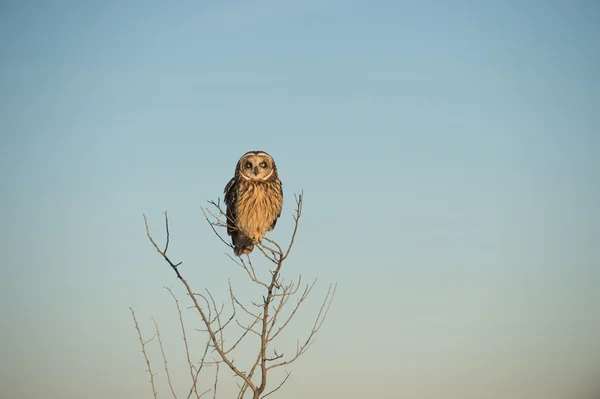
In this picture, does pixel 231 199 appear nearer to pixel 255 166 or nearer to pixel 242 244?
pixel 255 166

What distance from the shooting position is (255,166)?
10.2 metres

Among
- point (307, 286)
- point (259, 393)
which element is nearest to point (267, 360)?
point (259, 393)

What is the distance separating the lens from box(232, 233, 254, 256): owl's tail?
1024 centimetres

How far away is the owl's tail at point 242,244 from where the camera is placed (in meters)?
10.2

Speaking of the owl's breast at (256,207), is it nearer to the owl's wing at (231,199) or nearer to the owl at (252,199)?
the owl at (252,199)

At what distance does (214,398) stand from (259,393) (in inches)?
24.8

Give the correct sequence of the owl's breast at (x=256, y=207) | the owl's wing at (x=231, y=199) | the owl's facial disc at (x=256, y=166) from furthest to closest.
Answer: the owl's facial disc at (x=256, y=166) < the owl's wing at (x=231, y=199) < the owl's breast at (x=256, y=207)

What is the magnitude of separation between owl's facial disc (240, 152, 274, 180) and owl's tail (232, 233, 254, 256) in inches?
35.2

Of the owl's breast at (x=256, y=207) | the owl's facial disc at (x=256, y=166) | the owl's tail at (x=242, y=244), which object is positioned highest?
the owl's facial disc at (x=256, y=166)

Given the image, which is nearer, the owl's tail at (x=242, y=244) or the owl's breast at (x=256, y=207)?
the owl's breast at (x=256, y=207)

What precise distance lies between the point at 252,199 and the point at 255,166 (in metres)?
0.54

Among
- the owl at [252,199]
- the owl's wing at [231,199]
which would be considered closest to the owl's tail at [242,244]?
the owl at [252,199]

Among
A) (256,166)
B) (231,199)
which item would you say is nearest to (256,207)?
(231,199)

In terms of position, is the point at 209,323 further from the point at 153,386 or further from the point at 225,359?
the point at 153,386
